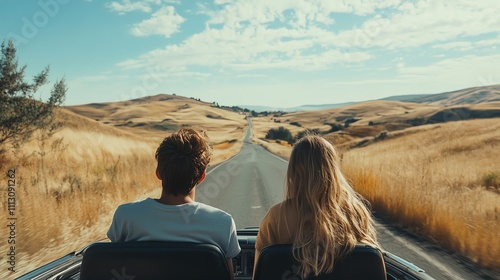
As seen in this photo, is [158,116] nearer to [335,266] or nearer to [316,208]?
[316,208]

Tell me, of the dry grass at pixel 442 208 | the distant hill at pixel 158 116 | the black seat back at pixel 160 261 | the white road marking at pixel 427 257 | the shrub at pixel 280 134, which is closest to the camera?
the black seat back at pixel 160 261

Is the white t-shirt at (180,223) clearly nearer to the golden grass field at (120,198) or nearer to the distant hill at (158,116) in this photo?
the golden grass field at (120,198)

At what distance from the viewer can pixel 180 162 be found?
9.07ft

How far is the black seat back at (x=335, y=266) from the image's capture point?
2.51 m

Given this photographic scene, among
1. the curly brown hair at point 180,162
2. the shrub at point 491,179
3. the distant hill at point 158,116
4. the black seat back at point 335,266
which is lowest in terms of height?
the distant hill at point 158,116

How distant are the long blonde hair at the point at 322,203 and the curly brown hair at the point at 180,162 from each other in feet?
1.96

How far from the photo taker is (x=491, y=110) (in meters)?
86.8

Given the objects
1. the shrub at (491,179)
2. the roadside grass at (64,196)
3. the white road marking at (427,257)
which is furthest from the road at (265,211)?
the shrub at (491,179)

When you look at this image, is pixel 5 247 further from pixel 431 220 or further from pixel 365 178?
pixel 365 178

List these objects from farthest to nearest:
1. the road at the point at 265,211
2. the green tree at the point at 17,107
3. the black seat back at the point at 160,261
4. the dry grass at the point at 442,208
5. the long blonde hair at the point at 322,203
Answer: the green tree at the point at 17,107 < the dry grass at the point at 442,208 < the road at the point at 265,211 < the long blonde hair at the point at 322,203 < the black seat back at the point at 160,261

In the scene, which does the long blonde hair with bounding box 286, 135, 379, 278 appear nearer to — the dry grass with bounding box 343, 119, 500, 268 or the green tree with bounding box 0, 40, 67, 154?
the dry grass with bounding box 343, 119, 500, 268

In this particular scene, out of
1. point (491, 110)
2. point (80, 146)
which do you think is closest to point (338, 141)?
point (491, 110)

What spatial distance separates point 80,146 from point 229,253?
20.2 metres

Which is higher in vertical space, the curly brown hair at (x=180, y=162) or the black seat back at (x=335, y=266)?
the curly brown hair at (x=180, y=162)
